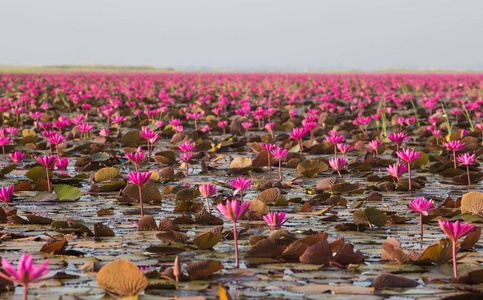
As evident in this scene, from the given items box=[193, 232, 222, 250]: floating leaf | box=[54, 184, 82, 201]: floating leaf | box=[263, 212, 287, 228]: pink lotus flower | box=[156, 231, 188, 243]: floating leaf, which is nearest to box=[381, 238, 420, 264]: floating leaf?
box=[263, 212, 287, 228]: pink lotus flower

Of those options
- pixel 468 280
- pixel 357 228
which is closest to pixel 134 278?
pixel 468 280

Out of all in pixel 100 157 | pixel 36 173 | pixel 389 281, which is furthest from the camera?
pixel 100 157

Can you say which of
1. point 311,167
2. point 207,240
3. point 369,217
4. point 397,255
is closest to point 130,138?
point 311,167

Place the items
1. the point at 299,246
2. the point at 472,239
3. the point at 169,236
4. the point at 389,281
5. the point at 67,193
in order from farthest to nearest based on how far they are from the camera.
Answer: the point at 67,193 < the point at 169,236 < the point at 472,239 < the point at 299,246 < the point at 389,281

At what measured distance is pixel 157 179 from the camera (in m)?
5.72

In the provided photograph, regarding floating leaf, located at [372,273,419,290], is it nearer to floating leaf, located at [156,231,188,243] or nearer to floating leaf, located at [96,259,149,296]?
floating leaf, located at [96,259,149,296]

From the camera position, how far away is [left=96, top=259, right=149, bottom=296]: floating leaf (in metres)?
2.47

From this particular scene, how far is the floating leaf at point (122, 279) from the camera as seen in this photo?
2.47 meters

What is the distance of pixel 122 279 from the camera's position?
2477 mm

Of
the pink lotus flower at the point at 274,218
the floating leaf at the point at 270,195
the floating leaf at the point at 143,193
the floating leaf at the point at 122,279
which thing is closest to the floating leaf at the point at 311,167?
the floating leaf at the point at 270,195

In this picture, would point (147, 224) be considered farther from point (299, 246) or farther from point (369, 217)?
point (369, 217)

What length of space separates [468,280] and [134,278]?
1.47 meters

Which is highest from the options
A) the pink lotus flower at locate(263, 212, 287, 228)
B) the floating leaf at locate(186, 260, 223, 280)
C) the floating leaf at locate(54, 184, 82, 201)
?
the pink lotus flower at locate(263, 212, 287, 228)

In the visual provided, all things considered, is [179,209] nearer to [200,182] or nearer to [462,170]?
[200,182]
